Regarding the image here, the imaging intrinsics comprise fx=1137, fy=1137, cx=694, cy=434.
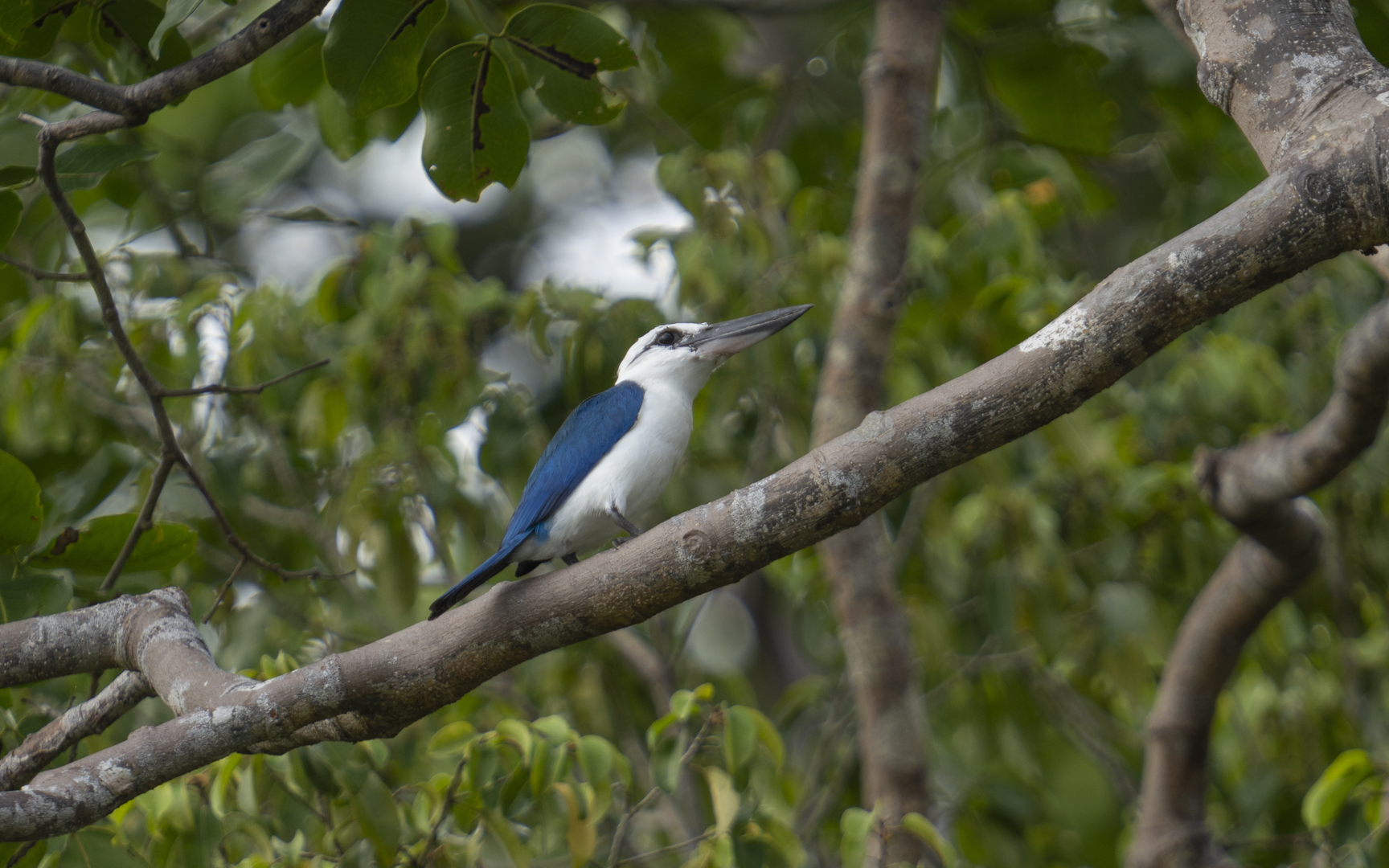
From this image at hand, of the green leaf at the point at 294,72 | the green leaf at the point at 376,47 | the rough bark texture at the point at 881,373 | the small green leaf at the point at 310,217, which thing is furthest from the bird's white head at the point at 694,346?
the green leaf at the point at 294,72

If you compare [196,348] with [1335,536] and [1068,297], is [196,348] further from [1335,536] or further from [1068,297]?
[1335,536]

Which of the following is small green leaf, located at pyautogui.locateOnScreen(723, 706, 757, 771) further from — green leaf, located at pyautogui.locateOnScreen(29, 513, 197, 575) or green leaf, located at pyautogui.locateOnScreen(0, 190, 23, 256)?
green leaf, located at pyautogui.locateOnScreen(0, 190, 23, 256)

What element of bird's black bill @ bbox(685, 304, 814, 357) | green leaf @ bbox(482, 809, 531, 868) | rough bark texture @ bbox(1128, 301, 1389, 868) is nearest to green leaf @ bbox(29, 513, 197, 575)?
green leaf @ bbox(482, 809, 531, 868)

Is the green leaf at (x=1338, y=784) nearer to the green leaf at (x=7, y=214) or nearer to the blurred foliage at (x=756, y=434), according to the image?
the blurred foliage at (x=756, y=434)

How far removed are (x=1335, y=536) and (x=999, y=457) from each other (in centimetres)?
140

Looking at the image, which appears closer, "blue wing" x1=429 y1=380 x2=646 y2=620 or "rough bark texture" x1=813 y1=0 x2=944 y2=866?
"blue wing" x1=429 y1=380 x2=646 y2=620

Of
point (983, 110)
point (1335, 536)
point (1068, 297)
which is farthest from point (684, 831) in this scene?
point (983, 110)

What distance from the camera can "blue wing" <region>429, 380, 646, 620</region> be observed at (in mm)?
2725

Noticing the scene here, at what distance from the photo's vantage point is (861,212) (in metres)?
3.98

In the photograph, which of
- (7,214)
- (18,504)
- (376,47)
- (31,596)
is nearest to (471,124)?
(376,47)

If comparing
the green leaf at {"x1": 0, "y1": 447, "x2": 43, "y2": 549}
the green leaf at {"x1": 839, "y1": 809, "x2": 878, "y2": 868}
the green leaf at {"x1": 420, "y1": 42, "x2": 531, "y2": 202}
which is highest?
the green leaf at {"x1": 420, "y1": 42, "x2": 531, "y2": 202}

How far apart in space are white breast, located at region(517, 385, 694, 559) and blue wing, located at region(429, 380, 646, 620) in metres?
0.03

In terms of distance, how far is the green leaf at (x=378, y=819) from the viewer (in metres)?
2.43

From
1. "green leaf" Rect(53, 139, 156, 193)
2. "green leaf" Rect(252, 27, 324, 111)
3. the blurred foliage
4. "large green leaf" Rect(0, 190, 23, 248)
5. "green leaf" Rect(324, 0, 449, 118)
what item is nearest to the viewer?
"green leaf" Rect(324, 0, 449, 118)
